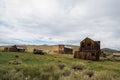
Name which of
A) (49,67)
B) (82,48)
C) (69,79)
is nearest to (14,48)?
(82,48)

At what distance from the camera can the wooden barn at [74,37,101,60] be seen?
6712 centimetres

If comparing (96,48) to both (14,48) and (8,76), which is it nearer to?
(14,48)

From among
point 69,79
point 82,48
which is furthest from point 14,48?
point 69,79

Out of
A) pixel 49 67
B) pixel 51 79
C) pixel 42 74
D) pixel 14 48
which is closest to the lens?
pixel 51 79

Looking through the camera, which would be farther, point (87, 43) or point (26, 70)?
point (87, 43)

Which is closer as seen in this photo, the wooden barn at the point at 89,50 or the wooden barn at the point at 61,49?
the wooden barn at the point at 89,50

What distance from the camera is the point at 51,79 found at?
19734 mm

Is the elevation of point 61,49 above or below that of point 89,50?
above

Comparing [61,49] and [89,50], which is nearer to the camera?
[89,50]

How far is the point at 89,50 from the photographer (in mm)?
70688

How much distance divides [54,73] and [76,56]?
4754cm

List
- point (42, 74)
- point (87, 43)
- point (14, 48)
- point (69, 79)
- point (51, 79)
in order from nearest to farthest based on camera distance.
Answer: point (69, 79) → point (51, 79) → point (42, 74) → point (87, 43) → point (14, 48)

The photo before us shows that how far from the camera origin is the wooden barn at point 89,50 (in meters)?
67.1

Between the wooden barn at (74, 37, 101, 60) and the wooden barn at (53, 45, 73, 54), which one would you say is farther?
the wooden barn at (53, 45, 73, 54)
